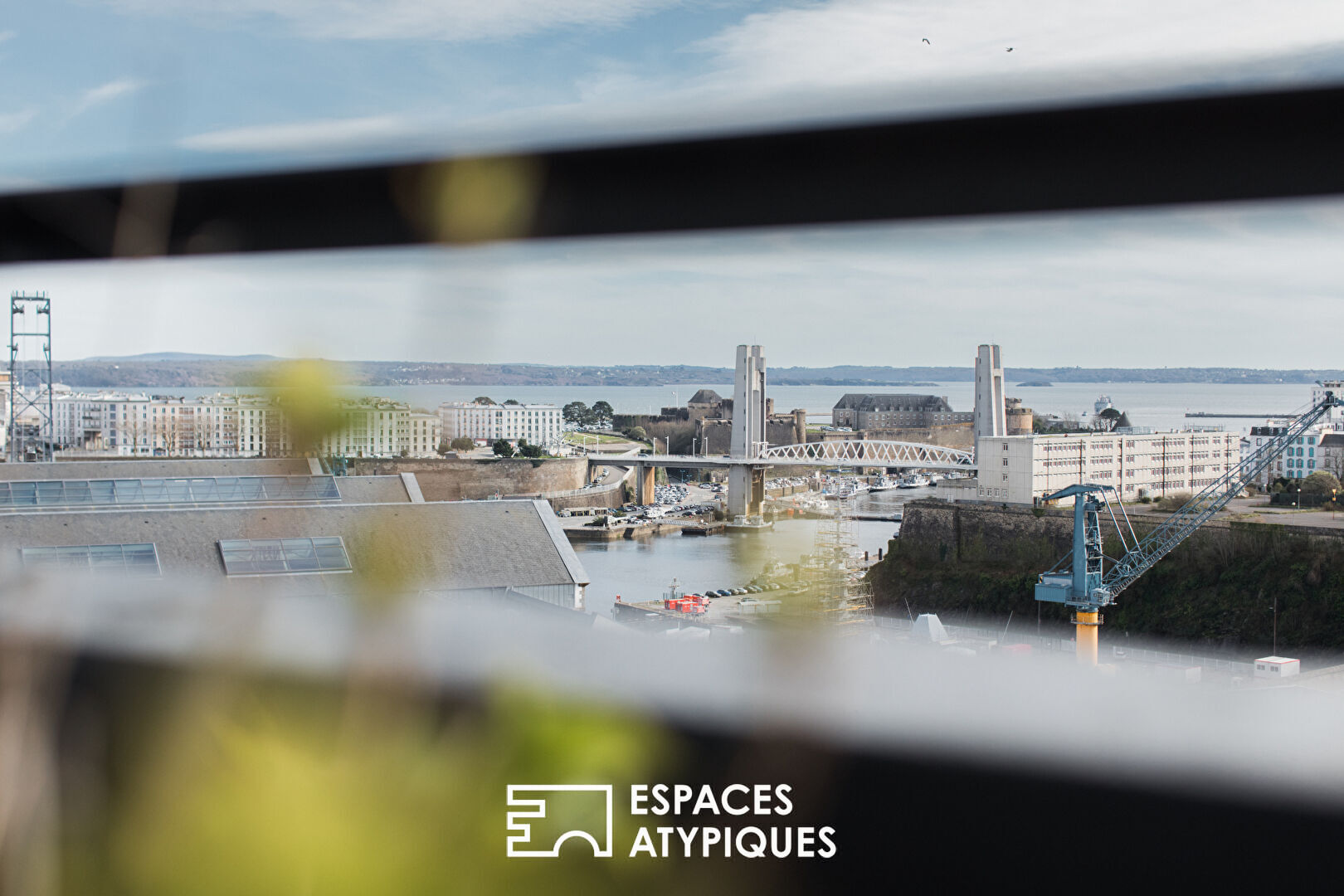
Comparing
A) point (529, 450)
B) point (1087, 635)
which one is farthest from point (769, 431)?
point (1087, 635)

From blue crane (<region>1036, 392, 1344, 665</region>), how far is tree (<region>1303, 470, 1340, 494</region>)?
0.09 m

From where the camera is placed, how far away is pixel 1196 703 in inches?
20.6

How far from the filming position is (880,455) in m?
2.26

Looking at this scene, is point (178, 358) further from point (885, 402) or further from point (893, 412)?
point (893, 412)

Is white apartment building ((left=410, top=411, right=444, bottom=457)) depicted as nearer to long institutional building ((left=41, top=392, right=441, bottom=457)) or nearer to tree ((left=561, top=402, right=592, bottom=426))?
long institutional building ((left=41, top=392, right=441, bottom=457))

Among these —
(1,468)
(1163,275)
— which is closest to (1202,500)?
(1163,275)

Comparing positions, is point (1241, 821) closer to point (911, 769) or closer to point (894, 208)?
point (911, 769)

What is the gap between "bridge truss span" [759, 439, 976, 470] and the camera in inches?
67.5

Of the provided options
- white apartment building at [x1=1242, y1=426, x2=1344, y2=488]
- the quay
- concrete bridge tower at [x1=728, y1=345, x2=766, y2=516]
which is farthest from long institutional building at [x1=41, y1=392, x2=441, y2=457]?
white apartment building at [x1=1242, y1=426, x2=1344, y2=488]

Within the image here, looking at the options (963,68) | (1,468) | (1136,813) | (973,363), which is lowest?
(1136,813)

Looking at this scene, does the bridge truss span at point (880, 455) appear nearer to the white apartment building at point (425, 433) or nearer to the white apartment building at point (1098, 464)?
the white apartment building at point (1098, 464)

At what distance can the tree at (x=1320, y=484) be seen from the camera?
5.46 ft

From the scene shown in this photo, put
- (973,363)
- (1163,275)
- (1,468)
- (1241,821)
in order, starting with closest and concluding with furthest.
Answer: (1241,821) → (1163,275) → (973,363) → (1,468)

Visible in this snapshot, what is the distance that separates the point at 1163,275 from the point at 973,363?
0.33 m
